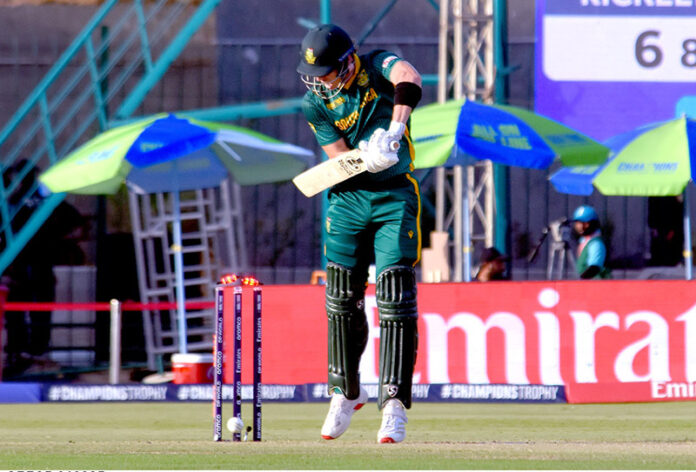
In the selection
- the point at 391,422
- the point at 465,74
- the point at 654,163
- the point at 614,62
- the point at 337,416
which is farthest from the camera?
the point at 614,62

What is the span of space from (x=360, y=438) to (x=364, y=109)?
1853 millimetres

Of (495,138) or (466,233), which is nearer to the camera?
(495,138)

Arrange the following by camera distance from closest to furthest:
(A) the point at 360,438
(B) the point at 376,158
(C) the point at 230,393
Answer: (B) the point at 376,158 → (A) the point at 360,438 → (C) the point at 230,393

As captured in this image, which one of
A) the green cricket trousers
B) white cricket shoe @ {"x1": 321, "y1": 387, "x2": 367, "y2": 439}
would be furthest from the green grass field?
the green cricket trousers

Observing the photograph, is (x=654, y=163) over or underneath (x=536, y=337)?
over

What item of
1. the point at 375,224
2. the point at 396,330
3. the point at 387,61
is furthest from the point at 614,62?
the point at 396,330

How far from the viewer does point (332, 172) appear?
6.05 m

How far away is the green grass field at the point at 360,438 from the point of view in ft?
17.3

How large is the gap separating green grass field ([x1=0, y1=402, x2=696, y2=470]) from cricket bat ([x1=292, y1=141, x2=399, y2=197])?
120cm

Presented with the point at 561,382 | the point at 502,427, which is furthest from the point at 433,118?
the point at 502,427

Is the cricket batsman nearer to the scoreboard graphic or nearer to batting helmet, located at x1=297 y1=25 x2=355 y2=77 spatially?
batting helmet, located at x1=297 y1=25 x2=355 y2=77

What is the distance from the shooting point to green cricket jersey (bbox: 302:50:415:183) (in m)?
6.20

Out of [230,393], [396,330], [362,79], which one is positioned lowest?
[230,393]

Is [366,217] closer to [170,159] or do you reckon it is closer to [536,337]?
[536,337]
